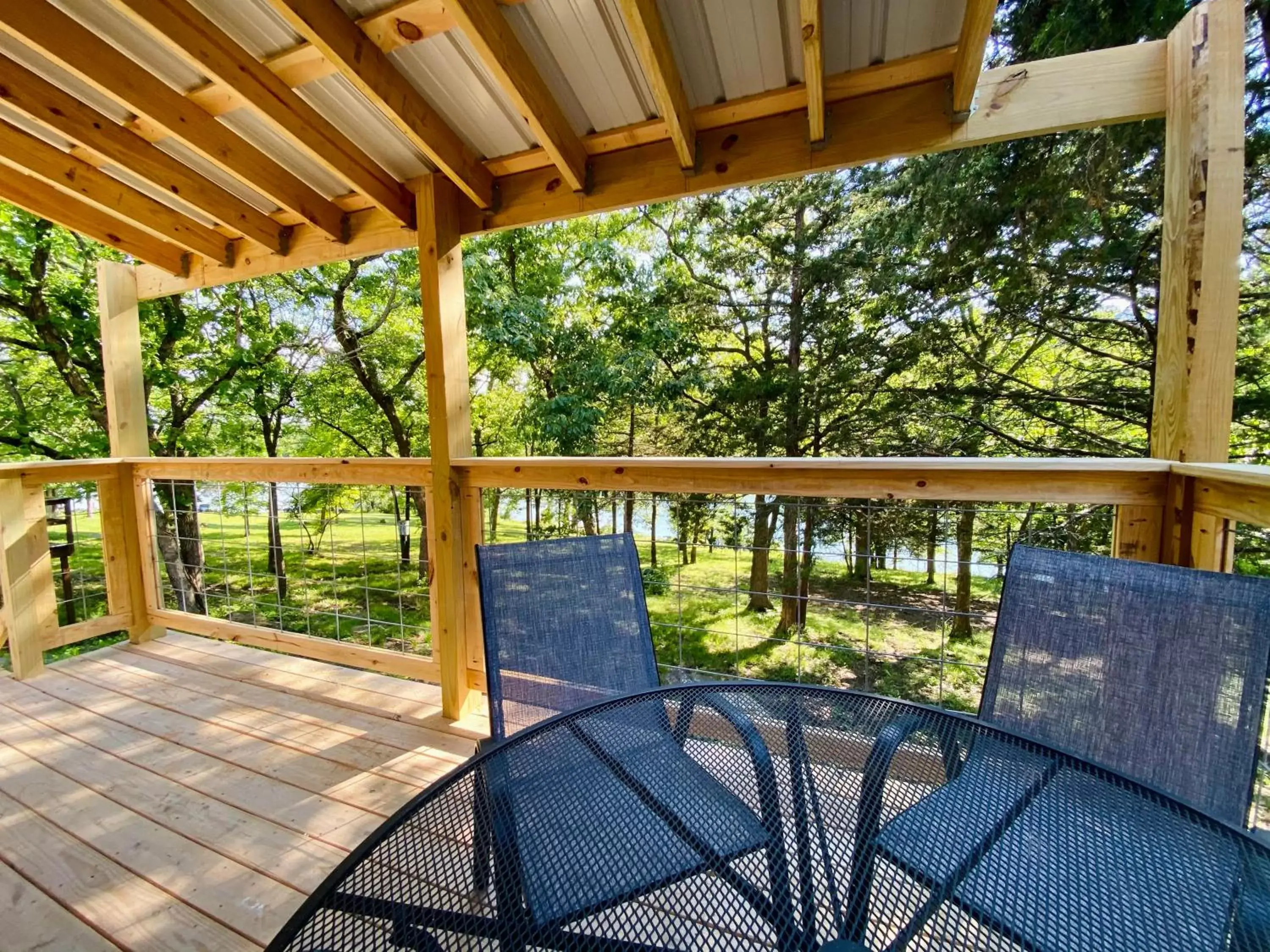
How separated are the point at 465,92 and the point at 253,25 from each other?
0.57m

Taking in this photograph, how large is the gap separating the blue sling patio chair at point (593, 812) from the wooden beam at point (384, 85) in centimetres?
140

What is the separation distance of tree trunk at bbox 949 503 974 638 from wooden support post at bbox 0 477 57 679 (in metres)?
6.88

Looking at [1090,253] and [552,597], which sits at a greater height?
[1090,253]

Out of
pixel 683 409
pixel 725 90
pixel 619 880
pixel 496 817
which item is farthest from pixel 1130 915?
pixel 683 409

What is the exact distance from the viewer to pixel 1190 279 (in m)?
1.36

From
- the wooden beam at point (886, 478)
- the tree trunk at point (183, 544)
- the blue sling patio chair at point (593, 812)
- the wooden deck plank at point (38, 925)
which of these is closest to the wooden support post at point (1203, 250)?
the wooden beam at point (886, 478)

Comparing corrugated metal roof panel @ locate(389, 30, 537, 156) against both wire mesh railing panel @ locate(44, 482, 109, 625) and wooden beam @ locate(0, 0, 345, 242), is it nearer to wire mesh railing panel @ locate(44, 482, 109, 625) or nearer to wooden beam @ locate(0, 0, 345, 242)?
wooden beam @ locate(0, 0, 345, 242)

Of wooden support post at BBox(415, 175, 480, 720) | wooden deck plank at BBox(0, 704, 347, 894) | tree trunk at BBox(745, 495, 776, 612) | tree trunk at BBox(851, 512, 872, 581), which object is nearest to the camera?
wooden deck plank at BBox(0, 704, 347, 894)

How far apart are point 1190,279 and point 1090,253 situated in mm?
4557

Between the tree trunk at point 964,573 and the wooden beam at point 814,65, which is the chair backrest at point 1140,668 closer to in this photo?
the wooden beam at point 814,65

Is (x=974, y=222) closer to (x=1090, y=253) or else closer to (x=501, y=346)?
(x=1090, y=253)

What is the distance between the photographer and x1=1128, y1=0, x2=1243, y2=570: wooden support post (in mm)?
1298

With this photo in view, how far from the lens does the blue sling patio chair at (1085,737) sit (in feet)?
2.16

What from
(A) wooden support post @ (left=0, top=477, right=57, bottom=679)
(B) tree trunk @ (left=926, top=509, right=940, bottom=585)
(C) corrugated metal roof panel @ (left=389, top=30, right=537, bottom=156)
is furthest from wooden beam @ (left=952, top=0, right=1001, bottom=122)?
(B) tree trunk @ (left=926, top=509, right=940, bottom=585)
